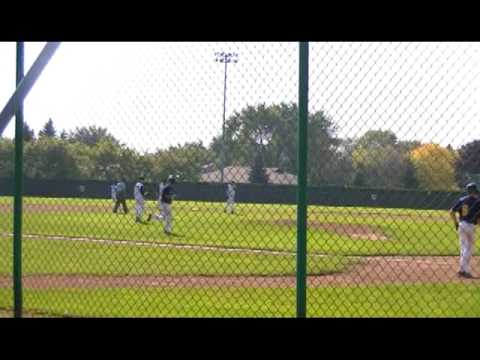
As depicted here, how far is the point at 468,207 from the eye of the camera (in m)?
12.3

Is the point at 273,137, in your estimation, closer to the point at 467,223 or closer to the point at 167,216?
the point at 467,223

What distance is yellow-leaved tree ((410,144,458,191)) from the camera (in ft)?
16.9

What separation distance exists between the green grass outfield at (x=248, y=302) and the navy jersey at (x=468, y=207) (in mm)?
2109

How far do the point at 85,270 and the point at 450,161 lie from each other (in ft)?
25.6

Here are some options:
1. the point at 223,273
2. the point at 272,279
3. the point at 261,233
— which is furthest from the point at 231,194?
the point at 261,233

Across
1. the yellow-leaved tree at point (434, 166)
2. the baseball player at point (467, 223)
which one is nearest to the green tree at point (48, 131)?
the yellow-leaved tree at point (434, 166)

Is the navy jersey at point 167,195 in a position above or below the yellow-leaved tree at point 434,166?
below

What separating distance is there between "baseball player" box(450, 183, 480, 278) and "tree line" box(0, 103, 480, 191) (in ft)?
20.4

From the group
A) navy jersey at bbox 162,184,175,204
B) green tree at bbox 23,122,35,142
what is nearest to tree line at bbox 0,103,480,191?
green tree at bbox 23,122,35,142

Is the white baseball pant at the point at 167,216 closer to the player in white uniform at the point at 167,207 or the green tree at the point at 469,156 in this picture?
the player in white uniform at the point at 167,207

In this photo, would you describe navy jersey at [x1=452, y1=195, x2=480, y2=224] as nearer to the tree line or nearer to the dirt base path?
the dirt base path

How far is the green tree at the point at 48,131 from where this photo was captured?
5730 mm
